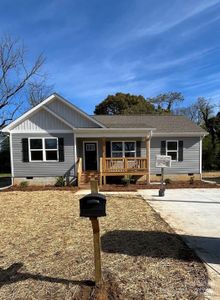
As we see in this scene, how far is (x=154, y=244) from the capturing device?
5258 mm

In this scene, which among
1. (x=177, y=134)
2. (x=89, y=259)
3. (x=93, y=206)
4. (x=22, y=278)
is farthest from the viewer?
(x=177, y=134)

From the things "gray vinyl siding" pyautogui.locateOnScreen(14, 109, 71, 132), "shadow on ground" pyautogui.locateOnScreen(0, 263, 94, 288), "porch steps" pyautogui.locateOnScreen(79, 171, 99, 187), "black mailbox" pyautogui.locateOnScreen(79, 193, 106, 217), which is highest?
"gray vinyl siding" pyautogui.locateOnScreen(14, 109, 71, 132)

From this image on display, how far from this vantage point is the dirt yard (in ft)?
11.7

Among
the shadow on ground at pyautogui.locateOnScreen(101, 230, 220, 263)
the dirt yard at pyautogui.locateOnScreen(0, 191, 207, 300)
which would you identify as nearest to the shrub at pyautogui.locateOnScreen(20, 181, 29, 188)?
the dirt yard at pyautogui.locateOnScreen(0, 191, 207, 300)

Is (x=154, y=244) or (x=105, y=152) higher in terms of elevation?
(x=105, y=152)

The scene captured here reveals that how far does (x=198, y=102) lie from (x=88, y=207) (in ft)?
132

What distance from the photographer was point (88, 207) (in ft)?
11.2

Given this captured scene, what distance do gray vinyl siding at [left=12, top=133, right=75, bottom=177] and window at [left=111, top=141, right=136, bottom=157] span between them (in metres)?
2.75

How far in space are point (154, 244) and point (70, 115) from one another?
11540 mm

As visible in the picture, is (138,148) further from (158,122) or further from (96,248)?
(96,248)

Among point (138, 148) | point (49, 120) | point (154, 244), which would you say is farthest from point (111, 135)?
point (154, 244)

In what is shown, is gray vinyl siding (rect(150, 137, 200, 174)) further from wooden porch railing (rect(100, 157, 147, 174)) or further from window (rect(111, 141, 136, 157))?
wooden porch railing (rect(100, 157, 147, 174))

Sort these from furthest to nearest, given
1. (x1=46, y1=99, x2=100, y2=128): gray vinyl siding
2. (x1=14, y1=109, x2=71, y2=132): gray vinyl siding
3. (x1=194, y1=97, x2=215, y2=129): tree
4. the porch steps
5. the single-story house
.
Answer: (x1=194, y1=97, x2=215, y2=129): tree, (x1=46, y1=99, x2=100, y2=128): gray vinyl siding, the porch steps, (x1=14, y1=109, x2=71, y2=132): gray vinyl siding, the single-story house

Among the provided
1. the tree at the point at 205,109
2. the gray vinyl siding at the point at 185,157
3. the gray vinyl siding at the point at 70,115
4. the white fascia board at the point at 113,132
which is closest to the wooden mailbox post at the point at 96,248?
the white fascia board at the point at 113,132
